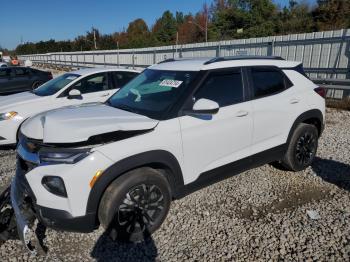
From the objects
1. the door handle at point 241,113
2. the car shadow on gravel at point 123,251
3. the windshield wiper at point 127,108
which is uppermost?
the windshield wiper at point 127,108

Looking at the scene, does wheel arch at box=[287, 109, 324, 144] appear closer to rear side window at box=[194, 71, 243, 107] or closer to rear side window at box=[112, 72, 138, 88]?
rear side window at box=[194, 71, 243, 107]

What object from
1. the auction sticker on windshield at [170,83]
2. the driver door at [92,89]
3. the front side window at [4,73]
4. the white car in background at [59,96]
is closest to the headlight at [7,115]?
the white car in background at [59,96]

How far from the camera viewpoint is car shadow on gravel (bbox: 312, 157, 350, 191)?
4.63m

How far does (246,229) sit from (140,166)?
1403 mm

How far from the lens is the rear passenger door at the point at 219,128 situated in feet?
11.2

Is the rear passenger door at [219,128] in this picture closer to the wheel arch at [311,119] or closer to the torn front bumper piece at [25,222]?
the wheel arch at [311,119]

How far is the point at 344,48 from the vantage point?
34.0 ft

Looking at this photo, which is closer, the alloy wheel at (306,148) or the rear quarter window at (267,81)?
the rear quarter window at (267,81)

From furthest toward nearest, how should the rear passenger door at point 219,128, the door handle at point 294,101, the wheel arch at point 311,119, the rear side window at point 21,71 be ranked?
1. the rear side window at point 21,71
2. the wheel arch at point 311,119
3. the door handle at point 294,101
4. the rear passenger door at point 219,128

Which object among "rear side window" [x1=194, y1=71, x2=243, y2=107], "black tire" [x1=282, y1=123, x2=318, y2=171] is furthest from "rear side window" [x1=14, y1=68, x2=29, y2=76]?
"black tire" [x1=282, y1=123, x2=318, y2=171]

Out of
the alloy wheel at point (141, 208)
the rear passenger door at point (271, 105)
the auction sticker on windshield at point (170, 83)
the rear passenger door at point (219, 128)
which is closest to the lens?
the alloy wheel at point (141, 208)

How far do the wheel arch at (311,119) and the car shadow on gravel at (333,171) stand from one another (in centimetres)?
58

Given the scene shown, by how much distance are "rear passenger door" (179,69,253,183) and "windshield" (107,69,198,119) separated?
0.76 ft

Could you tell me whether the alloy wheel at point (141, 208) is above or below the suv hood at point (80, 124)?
below
